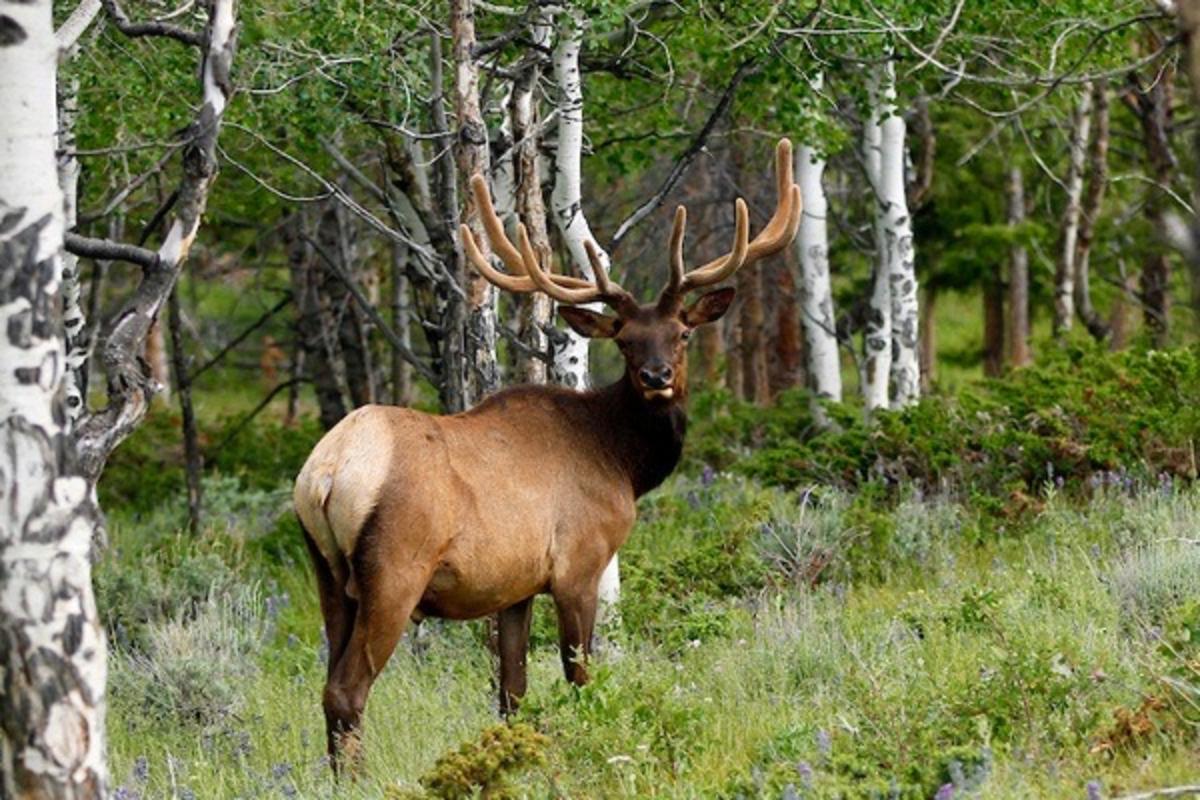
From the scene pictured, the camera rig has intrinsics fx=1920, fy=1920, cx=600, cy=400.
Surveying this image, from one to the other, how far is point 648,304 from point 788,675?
2.01 meters

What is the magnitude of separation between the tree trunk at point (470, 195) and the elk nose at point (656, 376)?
93cm

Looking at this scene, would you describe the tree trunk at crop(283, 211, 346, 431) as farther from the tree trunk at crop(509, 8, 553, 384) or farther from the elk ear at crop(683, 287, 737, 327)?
the elk ear at crop(683, 287, 737, 327)

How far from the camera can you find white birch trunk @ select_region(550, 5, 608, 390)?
9.80 m

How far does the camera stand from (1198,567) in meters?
8.09

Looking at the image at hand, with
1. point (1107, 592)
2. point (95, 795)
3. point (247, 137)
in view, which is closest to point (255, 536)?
point (247, 137)

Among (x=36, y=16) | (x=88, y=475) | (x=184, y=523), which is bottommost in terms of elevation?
(x=184, y=523)

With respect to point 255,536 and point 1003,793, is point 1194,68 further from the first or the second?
point 255,536

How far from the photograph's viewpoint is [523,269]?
9062 mm

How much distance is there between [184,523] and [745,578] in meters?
7.12

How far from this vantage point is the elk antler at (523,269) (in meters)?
8.65

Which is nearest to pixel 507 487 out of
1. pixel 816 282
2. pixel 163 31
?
pixel 163 31

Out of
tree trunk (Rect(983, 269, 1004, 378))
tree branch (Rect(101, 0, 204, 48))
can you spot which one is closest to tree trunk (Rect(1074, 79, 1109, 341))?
tree trunk (Rect(983, 269, 1004, 378))

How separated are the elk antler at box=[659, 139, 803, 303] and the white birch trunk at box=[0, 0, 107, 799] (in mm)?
3711

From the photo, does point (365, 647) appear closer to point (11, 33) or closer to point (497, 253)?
point (497, 253)
